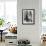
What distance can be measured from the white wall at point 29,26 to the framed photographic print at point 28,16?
0.37 feet

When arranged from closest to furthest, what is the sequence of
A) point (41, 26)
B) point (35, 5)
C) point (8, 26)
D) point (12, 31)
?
1. point (35, 5)
2. point (41, 26)
3. point (12, 31)
4. point (8, 26)

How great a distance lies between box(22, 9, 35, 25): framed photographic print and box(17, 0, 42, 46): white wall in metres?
0.11

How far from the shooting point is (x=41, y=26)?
6.08 m

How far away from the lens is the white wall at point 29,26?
5.48 m

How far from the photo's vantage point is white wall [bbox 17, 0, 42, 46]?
5484 millimetres

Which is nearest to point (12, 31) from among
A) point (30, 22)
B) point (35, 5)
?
point (30, 22)

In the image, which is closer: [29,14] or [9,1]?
[29,14]

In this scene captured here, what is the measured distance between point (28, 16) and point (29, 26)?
0.38 metres

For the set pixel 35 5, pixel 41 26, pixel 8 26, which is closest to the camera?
pixel 35 5

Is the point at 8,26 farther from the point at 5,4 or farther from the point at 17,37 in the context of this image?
the point at 17,37

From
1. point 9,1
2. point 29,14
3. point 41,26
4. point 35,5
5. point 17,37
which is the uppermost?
A: point 9,1

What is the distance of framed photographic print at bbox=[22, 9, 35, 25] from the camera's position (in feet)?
18.1

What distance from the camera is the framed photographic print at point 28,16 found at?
5.51 metres

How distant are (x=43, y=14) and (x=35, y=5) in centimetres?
92
